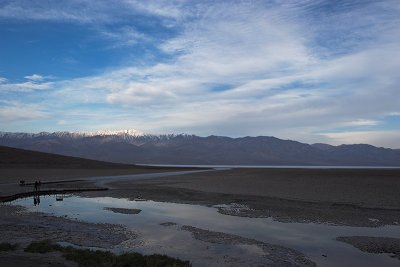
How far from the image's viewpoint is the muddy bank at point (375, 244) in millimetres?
12836

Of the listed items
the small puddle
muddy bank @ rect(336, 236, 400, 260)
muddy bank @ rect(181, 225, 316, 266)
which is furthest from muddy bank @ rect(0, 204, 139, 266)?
muddy bank @ rect(336, 236, 400, 260)

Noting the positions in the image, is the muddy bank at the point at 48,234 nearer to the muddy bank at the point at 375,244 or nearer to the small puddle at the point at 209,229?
the small puddle at the point at 209,229

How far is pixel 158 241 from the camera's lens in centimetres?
1402

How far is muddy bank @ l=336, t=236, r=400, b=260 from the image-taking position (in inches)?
505

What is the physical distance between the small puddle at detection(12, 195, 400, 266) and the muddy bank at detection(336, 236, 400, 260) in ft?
1.46

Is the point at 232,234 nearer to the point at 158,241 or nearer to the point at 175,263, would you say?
the point at 158,241

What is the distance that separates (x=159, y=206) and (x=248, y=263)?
14.1 metres

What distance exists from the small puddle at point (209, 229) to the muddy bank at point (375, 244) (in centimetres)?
45

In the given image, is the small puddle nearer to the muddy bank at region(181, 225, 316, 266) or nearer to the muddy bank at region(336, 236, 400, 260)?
the muddy bank at region(181, 225, 316, 266)

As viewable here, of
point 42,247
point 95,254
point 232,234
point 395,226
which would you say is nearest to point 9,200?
point 42,247

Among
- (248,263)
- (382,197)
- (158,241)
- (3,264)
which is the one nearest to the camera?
(3,264)

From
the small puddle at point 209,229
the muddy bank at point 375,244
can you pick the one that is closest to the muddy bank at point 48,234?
the small puddle at point 209,229

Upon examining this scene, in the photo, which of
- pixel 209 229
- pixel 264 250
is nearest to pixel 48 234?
pixel 209 229

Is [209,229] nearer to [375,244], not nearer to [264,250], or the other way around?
[264,250]
